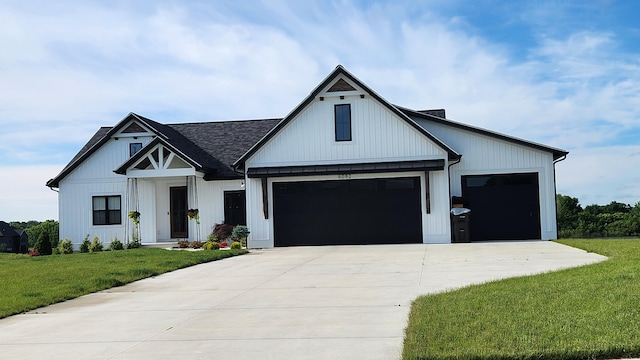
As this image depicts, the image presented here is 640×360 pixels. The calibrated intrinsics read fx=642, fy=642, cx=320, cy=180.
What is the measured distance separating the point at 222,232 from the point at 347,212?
5262 millimetres

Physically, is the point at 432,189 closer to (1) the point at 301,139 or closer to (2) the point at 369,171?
(2) the point at 369,171

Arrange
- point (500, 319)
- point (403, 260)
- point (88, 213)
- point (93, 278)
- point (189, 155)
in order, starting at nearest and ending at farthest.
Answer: point (500, 319), point (93, 278), point (403, 260), point (189, 155), point (88, 213)

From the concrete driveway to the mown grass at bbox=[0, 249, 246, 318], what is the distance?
18.2 inches

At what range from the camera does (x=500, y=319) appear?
7.70m

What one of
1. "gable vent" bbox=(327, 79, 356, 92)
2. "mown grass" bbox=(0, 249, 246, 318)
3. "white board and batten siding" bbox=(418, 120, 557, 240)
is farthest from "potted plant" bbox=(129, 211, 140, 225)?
"white board and batten siding" bbox=(418, 120, 557, 240)

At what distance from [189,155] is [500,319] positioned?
20924mm

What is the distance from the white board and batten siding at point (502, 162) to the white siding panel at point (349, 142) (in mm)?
1461

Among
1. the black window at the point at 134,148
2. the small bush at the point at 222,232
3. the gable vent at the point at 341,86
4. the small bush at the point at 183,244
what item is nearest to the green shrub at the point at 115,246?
the small bush at the point at 183,244

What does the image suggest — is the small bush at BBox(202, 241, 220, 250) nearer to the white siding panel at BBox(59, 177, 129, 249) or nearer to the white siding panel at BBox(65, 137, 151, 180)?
the white siding panel at BBox(59, 177, 129, 249)

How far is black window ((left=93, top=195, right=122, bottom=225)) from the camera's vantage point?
2872 cm

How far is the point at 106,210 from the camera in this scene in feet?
94.6

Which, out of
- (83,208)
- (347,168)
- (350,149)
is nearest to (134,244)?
(83,208)

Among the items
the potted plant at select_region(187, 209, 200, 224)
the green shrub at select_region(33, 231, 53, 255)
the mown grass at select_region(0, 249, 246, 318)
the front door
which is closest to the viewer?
the mown grass at select_region(0, 249, 246, 318)

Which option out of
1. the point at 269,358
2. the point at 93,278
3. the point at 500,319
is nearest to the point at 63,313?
the point at 93,278
